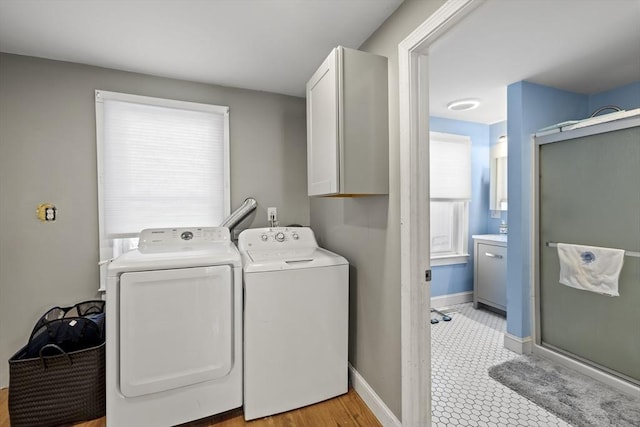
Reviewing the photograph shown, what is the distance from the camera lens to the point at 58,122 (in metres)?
2.04

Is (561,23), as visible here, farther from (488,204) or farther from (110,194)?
(110,194)

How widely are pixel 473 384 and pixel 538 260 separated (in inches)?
47.5

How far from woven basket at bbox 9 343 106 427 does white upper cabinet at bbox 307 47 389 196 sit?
1.76 m

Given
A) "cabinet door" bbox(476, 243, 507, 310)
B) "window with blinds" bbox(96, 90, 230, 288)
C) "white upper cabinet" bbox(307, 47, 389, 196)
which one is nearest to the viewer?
"white upper cabinet" bbox(307, 47, 389, 196)

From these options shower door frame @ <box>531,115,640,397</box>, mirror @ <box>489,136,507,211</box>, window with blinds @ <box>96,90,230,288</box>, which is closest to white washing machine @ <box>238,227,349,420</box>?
window with blinds @ <box>96,90,230,288</box>

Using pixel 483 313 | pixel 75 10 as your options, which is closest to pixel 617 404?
pixel 483 313

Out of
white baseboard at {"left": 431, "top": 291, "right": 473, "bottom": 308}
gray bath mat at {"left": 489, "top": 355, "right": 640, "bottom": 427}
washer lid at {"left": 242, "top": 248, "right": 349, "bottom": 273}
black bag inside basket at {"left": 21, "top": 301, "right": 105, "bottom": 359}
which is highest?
washer lid at {"left": 242, "top": 248, "right": 349, "bottom": 273}

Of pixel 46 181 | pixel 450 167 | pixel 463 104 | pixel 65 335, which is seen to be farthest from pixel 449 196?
pixel 46 181

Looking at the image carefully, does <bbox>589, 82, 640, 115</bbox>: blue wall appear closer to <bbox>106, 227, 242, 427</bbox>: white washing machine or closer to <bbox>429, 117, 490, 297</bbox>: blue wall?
<bbox>429, 117, 490, 297</bbox>: blue wall

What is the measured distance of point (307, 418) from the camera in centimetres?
173

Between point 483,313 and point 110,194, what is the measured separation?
3917mm

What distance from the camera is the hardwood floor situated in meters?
1.68

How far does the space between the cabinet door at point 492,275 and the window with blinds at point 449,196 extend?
11.2 inches

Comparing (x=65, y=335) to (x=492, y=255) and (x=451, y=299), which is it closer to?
(x=451, y=299)
